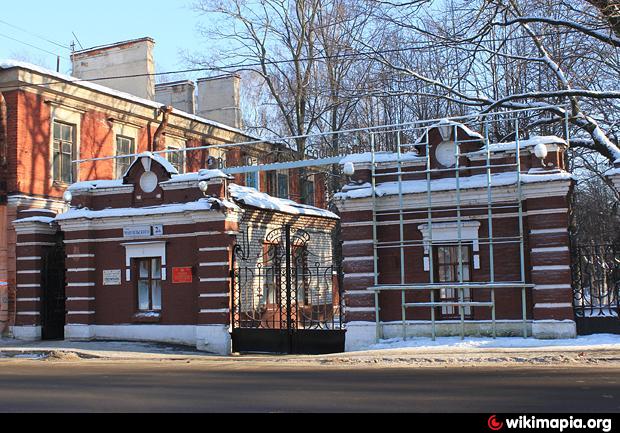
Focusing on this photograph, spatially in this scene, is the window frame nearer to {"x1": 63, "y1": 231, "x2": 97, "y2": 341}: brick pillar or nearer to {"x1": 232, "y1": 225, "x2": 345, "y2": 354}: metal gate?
{"x1": 63, "y1": 231, "x2": 97, "y2": 341}: brick pillar

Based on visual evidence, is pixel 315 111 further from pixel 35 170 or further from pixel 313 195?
pixel 35 170

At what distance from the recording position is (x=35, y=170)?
24.5 m

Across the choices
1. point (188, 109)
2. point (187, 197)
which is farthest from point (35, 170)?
point (188, 109)

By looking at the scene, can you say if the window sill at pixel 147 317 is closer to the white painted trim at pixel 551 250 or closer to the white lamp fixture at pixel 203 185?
the white lamp fixture at pixel 203 185

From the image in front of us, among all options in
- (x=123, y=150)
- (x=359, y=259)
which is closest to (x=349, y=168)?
(x=359, y=259)

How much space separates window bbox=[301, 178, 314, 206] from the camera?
1495 inches

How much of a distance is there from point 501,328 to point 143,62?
20807mm

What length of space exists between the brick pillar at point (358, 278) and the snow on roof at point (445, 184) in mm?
568

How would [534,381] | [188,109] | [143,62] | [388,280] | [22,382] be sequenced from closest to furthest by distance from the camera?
[534,381] < [22,382] < [388,280] < [143,62] < [188,109]

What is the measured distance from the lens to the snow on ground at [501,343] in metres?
15.9

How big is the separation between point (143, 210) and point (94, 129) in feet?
25.9

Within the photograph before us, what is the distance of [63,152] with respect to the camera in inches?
1024
